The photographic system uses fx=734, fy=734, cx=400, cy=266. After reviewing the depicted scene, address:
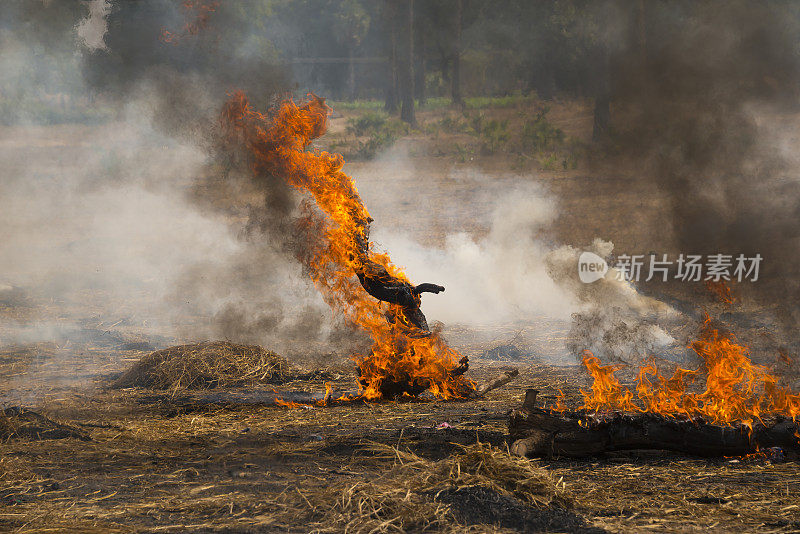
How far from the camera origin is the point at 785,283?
10.4 m

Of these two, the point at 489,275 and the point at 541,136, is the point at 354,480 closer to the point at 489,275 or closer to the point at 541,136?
the point at 489,275

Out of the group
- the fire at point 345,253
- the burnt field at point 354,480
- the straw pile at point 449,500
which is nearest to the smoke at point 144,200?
the fire at point 345,253

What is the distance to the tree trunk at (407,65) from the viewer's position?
23.3 m

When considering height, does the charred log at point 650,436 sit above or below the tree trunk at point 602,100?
below

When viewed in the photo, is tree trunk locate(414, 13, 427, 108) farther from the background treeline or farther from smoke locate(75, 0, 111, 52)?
smoke locate(75, 0, 111, 52)

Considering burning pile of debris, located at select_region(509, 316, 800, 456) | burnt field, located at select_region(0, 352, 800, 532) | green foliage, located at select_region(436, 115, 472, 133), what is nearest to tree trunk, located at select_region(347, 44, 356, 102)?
green foliage, located at select_region(436, 115, 472, 133)

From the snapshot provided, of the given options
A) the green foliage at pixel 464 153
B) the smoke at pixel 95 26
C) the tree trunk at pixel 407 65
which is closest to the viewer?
the smoke at pixel 95 26

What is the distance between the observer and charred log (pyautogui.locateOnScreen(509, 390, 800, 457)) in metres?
5.11

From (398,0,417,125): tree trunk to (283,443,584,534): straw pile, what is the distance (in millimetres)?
20461

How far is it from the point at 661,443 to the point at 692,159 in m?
7.27

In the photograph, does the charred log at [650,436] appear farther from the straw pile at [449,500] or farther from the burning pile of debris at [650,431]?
the straw pile at [449,500]

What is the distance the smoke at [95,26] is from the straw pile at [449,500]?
1503cm

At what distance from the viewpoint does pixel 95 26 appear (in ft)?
57.2

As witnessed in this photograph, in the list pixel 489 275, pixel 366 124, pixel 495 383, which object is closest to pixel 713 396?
pixel 495 383
